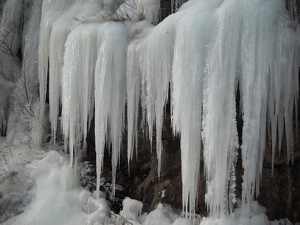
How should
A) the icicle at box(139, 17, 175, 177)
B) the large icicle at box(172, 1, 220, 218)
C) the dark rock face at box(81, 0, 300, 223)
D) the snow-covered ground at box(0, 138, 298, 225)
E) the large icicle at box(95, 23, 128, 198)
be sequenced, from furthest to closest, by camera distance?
the snow-covered ground at box(0, 138, 298, 225), the large icicle at box(95, 23, 128, 198), the dark rock face at box(81, 0, 300, 223), the icicle at box(139, 17, 175, 177), the large icicle at box(172, 1, 220, 218)

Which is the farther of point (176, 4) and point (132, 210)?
point (132, 210)

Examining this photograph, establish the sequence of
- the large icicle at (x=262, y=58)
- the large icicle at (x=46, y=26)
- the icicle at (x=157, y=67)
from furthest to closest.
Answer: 1. the large icicle at (x=46, y=26)
2. the icicle at (x=157, y=67)
3. the large icicle at (x=262, y=58)

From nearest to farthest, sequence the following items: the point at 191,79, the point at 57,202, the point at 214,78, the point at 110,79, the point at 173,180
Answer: the point at 214,78 → the point at 191,79 → the point at 110,79 → the point at 173,180 → the point at 57,202

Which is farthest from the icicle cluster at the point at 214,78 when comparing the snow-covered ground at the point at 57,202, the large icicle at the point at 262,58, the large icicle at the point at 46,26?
the large icicle at the point at 46,26

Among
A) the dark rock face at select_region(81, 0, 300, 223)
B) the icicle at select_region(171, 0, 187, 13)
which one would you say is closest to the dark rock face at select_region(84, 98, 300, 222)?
the dark rock face at select_region(81, 0, 300, 223)

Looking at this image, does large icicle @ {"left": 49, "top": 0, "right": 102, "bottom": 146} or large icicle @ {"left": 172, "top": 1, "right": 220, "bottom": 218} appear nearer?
large icicle @ {"left": 172, "top": 1, "right": 220, "bottom": 218}

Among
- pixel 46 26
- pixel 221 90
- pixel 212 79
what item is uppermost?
pixel 46 26

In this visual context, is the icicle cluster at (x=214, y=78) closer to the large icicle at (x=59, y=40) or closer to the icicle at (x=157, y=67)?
the icicle at (x=157, y=67)

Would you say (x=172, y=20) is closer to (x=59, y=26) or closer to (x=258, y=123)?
(x=258, y=123)

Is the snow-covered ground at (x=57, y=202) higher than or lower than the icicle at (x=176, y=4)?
lower

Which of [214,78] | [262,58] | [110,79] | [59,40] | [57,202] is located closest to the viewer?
[262,58]

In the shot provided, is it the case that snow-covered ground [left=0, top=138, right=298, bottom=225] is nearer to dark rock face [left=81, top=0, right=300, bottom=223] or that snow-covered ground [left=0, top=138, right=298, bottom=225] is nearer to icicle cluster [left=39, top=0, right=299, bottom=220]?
dark rock face [left=81, top=0, right=300, bottom=223]

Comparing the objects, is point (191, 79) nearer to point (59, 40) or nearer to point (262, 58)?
point (262, 58)

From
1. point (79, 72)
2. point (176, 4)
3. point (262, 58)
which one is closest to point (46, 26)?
point (79, 72)
